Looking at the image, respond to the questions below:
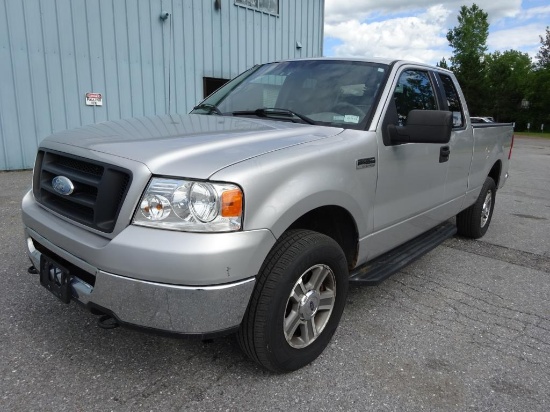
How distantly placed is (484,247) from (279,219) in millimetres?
3791

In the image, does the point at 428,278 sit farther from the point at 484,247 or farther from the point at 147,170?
the point at 147,170

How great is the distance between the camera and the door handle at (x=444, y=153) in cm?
366

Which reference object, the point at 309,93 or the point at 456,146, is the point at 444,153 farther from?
the point at 309,93

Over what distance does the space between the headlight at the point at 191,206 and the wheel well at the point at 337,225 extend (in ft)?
2.23

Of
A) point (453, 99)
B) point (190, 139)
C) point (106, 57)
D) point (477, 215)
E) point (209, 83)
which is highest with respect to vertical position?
point (106, 57)

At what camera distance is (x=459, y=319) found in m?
3.26

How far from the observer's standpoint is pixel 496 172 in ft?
18.3

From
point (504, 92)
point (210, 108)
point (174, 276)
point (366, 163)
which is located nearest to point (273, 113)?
point (210, 108)

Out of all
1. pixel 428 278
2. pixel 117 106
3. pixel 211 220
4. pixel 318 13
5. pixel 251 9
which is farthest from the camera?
pixel 318 13

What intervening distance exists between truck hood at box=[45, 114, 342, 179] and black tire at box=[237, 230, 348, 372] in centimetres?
52

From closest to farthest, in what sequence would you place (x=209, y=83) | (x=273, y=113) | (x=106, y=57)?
(x=273, y=113) < (x=106, y=57) < (x=209, y=83)

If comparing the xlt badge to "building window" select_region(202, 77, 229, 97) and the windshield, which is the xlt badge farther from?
"building window" select_region(202, 77, 229, 97)

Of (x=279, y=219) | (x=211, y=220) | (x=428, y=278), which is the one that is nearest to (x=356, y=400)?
(x=279, y=219)

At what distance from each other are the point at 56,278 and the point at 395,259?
2.28 meters
